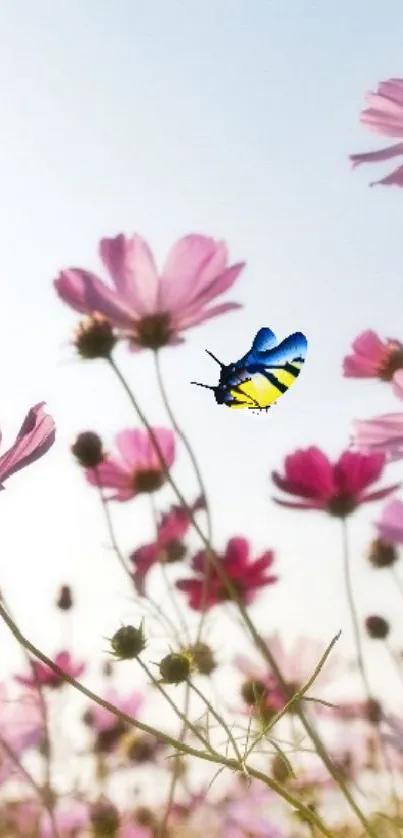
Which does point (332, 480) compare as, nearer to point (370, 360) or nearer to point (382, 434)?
point (370, 360)

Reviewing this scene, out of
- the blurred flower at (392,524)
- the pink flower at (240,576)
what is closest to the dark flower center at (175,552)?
the pink flower at (240,576)

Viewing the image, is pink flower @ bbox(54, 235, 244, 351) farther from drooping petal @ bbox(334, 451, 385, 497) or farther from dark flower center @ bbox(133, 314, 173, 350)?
drooping petal @ bbox(334, 451, 385, 497)

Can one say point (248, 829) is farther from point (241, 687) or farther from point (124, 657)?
point (124, 657)

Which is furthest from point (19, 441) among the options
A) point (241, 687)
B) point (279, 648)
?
point (279, 648)

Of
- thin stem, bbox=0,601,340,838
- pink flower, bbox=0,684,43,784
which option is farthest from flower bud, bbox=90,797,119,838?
thin stem, bbox=0,601,340,838

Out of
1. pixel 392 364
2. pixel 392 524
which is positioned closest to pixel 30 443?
pixel 392 524

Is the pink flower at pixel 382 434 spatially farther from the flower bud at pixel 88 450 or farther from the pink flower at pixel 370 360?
the flower bud at pixel 88 450
